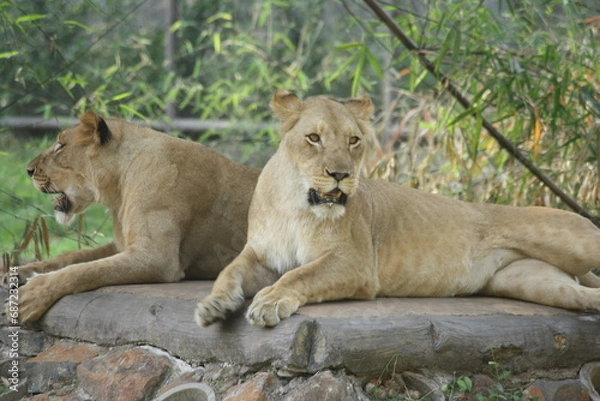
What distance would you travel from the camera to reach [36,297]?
4105 millimetres

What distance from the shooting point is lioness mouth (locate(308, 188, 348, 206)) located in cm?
364

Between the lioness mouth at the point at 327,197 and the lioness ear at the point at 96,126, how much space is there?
1.32 m

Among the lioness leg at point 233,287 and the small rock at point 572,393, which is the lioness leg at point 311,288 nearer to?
the lioness leg at point 233,287

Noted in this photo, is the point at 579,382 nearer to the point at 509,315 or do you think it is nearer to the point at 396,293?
the point at 509,315

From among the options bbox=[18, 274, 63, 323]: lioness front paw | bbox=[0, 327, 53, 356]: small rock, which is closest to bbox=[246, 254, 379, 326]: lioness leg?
bbox=[18, 274, 63, 323]: lioness front paw

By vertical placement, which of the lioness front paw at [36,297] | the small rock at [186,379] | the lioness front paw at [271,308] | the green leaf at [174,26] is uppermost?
the green leaf at [174,26]

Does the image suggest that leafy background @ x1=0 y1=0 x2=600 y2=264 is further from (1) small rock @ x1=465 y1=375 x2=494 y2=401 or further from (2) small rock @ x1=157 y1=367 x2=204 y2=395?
(1) small rock @ x1=465 y1=375 x2=494 y2=401

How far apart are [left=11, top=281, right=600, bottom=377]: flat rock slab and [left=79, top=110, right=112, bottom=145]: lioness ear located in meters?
0.82

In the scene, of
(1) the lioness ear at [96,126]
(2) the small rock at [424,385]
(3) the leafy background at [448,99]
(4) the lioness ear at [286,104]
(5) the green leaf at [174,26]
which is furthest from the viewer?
(5) the green leaf at [174,26]

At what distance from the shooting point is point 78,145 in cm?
450

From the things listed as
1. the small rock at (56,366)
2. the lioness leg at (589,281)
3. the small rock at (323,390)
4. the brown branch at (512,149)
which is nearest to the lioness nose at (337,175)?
the small rock at (323,390)

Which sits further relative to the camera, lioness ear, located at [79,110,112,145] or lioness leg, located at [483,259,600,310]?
lioness ear, located at [79,110,112,145]

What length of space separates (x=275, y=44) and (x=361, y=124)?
273 inches

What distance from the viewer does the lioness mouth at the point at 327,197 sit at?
143 inches
